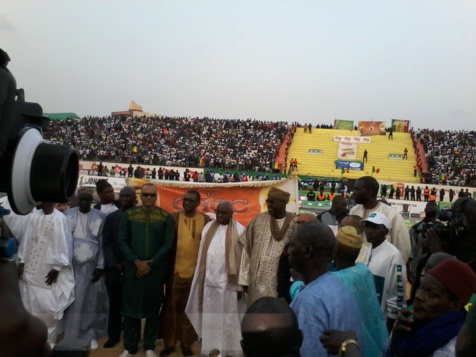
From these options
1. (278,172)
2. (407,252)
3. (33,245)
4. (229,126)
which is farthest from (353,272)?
(229,126)

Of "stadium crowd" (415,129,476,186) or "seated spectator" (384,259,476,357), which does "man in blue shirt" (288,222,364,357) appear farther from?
"stadium crowd" (415,129,476,186)

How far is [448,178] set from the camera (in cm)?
3344

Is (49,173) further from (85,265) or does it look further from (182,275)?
(85,265)

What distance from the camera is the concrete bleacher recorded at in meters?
35.6

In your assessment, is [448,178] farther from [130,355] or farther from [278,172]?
[130,355]

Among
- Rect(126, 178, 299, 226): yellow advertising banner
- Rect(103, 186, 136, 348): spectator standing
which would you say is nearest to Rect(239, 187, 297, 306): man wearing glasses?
Rect(103, 186, 136, 348): spectator standing

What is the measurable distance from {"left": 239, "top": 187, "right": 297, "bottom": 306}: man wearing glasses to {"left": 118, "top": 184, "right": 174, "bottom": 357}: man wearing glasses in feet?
2.91

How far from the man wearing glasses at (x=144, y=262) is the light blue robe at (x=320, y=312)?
2.78 meters

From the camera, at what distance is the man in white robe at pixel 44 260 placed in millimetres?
4812

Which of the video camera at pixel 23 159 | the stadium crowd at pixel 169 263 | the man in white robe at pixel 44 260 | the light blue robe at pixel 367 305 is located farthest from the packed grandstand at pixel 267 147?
the video camera at pixel 23 159

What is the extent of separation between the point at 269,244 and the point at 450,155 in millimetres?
37839

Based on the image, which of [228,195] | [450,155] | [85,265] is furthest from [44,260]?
[450,155]

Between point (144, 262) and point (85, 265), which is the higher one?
point (144, 262)

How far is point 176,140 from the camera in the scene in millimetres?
42094
